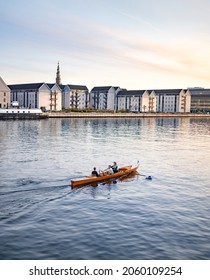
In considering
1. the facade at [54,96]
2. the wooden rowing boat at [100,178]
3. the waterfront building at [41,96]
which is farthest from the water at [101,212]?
the facade at [54,96]

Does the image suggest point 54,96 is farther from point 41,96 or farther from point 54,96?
point 41,96

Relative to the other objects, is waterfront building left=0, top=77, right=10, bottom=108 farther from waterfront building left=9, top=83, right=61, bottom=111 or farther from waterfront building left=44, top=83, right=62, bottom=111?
waterfront building left=44, top=83, right=62, bottom=111

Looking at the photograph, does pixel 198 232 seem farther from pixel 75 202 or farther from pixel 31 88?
pixel 31 88

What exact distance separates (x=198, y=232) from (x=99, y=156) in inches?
1184

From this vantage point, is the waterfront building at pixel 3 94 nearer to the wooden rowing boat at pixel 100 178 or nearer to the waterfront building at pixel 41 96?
the waterfront building at pixel 41 96

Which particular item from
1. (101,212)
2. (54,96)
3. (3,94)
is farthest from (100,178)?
(54,96)

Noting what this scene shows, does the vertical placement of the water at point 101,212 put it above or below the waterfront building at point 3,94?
below

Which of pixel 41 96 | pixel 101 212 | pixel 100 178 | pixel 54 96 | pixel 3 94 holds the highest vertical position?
pixel 54 96

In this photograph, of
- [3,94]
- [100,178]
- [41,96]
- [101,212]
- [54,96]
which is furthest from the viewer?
[54,96]

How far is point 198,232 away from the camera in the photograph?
23.2 meters

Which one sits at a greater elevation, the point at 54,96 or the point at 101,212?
the point at 54,96

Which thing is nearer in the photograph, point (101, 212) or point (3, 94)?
point (101, 212)

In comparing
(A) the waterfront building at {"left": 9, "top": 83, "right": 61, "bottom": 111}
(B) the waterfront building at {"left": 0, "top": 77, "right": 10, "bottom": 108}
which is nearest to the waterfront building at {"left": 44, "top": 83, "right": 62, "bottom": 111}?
(A) the waterfront building at {"left": 9, "top": 83, "right": 61, "bottom": 111}
